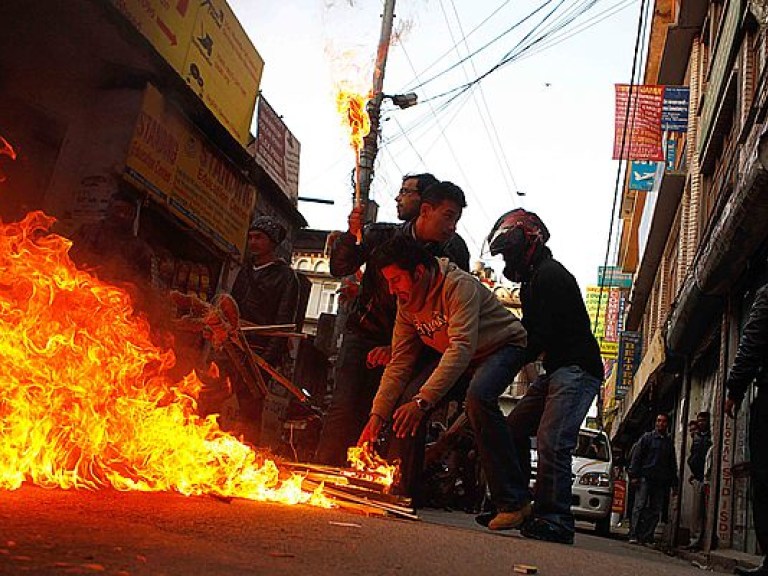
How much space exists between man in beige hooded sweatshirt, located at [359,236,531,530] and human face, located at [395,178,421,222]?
100 centimetres

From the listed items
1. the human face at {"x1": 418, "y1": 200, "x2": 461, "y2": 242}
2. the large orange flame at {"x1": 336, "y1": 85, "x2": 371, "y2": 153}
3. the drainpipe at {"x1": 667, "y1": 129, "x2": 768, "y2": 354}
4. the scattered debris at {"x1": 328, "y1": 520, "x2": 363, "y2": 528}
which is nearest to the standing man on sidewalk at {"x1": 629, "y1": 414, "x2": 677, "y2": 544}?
the drainpipe at {"x1": 667, "y1": 129, "x2": 768, "y2": 354}

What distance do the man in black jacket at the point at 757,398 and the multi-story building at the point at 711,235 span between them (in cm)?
21

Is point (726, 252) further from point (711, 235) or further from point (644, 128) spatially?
point (644, 128)

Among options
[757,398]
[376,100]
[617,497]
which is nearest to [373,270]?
[757,398]

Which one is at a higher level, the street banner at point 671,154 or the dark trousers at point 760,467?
the street banner at point 671,154

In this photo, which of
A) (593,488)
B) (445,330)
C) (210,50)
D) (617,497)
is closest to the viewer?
(445,330)

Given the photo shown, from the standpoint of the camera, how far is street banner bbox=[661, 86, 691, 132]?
1675 cm

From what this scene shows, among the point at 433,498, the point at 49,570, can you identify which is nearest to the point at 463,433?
the point at 433,498

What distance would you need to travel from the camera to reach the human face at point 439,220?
197 inches

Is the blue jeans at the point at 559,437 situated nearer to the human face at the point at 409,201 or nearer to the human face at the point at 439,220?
the human face at the point at 439,220

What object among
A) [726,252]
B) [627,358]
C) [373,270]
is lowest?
[373,270]

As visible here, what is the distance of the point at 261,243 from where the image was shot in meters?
6.45

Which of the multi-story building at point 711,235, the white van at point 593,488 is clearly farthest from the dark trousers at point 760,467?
the white van at point 593,488

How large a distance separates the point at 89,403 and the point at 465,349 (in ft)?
6.57
